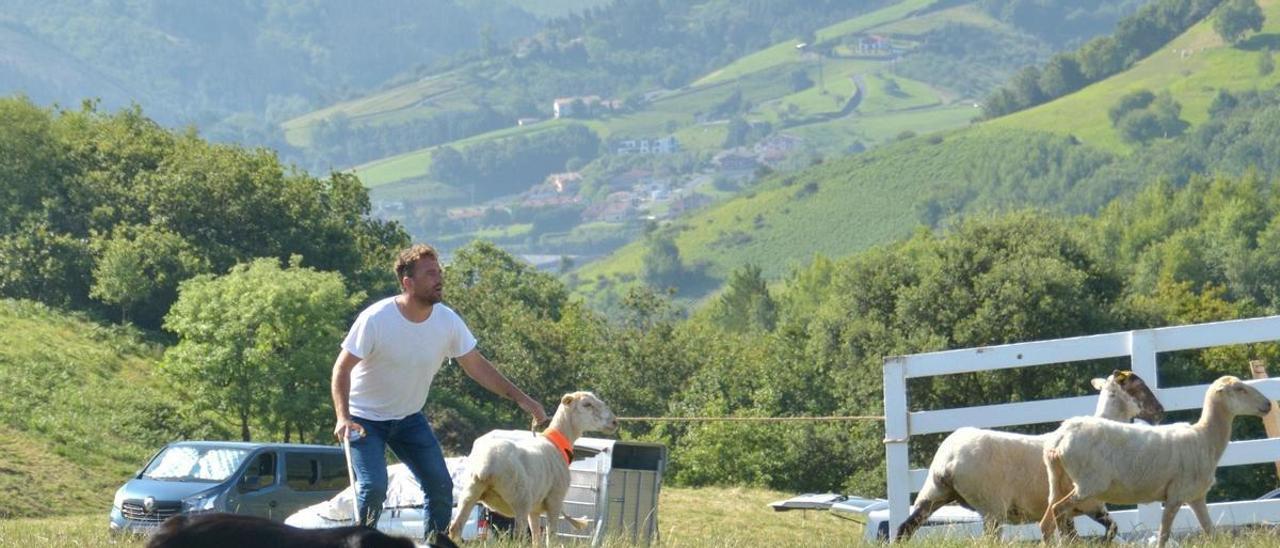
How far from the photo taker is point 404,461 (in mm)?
10727

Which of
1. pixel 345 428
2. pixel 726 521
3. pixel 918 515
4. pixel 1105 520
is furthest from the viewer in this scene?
pixel 726 521

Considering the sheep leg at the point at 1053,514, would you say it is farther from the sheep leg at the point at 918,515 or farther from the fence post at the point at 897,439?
the fence post at the point at 897,439

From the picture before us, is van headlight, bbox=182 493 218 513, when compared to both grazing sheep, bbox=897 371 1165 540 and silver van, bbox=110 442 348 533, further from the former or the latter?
grazing sheep, bbox=897 371 1165 540

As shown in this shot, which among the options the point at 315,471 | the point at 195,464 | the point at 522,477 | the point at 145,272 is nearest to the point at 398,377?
the point at 522,477

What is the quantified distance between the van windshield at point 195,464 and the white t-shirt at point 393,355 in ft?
49.0

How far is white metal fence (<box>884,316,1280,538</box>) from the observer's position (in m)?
13.4

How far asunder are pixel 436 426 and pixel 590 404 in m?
39.5

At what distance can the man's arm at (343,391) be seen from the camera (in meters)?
10.1

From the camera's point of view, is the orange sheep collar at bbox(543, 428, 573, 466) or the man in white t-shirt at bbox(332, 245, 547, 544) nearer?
the man in white t-shirt at bbox(332, 245, 547, 544)

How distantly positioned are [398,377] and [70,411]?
34.3 meters

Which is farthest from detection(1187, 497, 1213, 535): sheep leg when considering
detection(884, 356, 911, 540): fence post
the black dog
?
the black dog

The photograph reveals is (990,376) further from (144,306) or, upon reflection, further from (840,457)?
(144,306)

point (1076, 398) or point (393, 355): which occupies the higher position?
point (393, 355)

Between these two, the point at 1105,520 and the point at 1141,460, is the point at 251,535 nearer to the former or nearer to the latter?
the point at 1141,460
